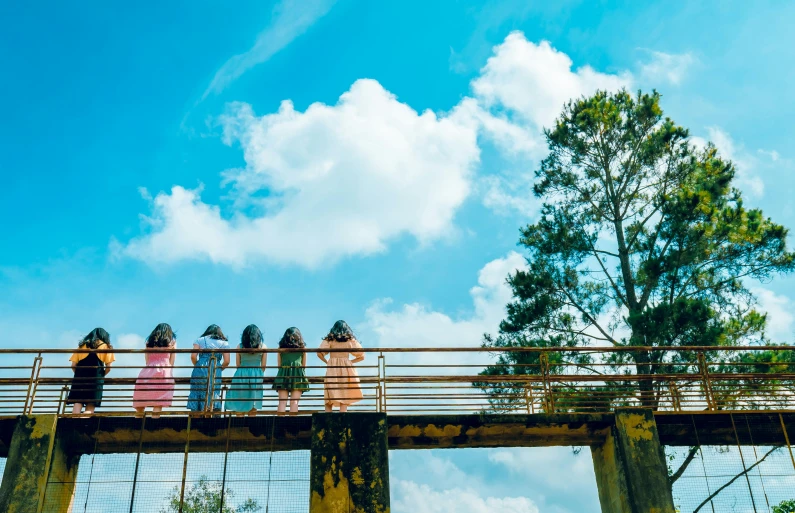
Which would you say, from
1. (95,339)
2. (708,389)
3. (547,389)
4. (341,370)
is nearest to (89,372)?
(95,339)

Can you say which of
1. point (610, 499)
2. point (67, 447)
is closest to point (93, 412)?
point (67, 447)

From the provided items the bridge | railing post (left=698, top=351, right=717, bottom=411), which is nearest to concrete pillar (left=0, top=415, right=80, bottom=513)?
the bridge

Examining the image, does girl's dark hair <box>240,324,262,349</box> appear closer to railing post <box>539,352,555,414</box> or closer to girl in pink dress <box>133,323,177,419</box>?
girl in pink dress <box>133,323,177,419</box>

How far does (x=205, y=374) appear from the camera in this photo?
1059 cm

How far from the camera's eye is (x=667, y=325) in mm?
15625

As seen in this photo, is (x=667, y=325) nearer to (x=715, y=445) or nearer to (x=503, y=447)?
(x=715, y=445)

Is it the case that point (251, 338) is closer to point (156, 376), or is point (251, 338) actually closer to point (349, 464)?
point (156, 376)

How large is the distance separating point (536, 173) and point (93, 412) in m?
12.9

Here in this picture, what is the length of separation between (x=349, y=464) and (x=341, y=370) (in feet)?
4.46

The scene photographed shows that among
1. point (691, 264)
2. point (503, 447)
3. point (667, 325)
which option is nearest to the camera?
point (503, 447)

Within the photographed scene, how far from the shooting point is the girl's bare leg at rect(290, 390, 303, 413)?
10.7 meters

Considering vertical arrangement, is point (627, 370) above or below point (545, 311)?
below

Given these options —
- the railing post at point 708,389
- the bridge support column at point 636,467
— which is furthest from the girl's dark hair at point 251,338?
the railing post at point 708,389

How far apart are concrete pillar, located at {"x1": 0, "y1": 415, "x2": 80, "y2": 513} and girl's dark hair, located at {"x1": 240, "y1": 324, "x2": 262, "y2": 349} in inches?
109
